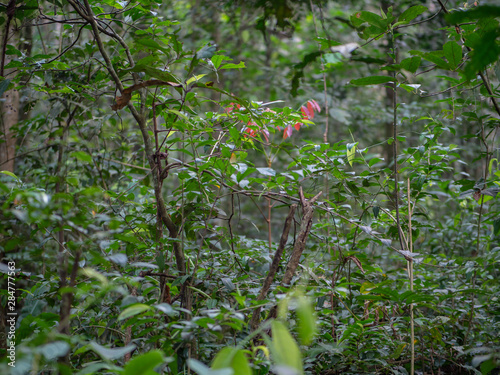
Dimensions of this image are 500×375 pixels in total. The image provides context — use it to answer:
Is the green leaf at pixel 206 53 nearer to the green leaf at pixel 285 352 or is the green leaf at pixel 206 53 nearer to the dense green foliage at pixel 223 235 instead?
the dense green foliage at pixel 223 235

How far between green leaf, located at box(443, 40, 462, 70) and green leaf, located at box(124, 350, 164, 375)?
1168 mm

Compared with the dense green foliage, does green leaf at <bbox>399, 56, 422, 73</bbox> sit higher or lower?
higher

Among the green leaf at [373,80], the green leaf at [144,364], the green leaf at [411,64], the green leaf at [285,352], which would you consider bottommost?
the green leaf at [144,364]

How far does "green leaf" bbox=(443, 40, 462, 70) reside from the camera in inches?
47.0

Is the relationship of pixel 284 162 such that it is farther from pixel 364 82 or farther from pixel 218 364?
pixel 218 364

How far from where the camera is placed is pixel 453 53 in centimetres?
120

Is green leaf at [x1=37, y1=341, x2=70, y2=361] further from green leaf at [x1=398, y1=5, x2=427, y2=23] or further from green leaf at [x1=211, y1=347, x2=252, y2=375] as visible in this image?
green leaf at [x1=398, y1=5, x2=427, y2=23]

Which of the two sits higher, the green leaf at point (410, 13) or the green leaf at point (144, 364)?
the green leaf at point (410, 13)

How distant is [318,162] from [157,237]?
78cm

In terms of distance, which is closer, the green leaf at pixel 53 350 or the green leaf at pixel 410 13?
the green leaf at pixel 53 350

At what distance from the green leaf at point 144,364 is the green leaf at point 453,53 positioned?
1.17m

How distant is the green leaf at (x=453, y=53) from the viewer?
1193 millimetres

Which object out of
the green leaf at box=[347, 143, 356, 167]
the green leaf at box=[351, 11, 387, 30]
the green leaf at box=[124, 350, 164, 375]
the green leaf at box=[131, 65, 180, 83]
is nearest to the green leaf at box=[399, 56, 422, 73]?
the green leaf at box=[351, 11, 387, 30]

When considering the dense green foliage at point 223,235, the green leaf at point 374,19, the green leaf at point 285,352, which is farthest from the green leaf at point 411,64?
the green leaf at point 285,352
